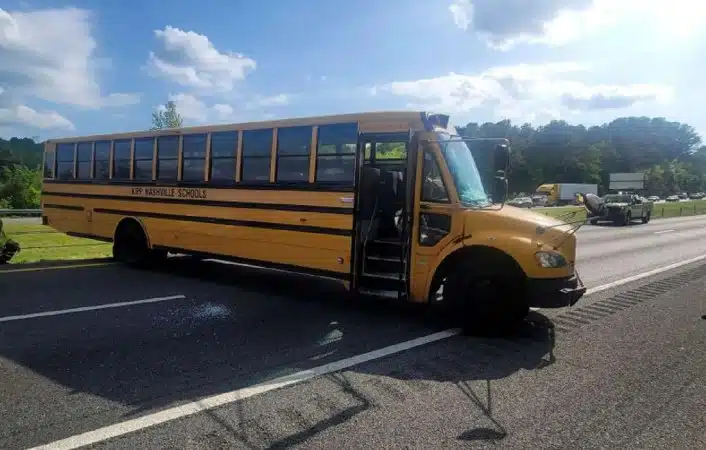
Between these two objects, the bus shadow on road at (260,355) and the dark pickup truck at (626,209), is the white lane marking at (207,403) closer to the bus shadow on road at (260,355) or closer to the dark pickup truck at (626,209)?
the bus shadow on road at (260,355)

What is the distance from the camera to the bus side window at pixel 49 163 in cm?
1220

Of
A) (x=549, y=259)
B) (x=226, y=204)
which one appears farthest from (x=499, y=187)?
(x=226, y=204)

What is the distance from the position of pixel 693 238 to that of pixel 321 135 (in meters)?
19.8

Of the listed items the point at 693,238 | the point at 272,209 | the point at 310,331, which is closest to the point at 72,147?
the point at 272,209

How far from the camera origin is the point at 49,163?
12.3m

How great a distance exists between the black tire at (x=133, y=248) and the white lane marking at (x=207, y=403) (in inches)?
259

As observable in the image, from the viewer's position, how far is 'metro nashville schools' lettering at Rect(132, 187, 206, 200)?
934 cm

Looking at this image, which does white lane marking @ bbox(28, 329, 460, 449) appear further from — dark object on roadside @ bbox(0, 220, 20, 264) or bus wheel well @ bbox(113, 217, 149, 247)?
dark object on roadside @ bbox(0, 220, 20, 264)

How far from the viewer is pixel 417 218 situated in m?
6.74

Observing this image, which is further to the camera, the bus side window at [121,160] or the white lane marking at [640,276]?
the bus side window at [121,160]

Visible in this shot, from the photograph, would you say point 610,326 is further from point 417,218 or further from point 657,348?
point 417,218

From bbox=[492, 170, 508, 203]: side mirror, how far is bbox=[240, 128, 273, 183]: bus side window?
347 centimetres

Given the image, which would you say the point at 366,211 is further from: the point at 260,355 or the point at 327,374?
the point at 327,374

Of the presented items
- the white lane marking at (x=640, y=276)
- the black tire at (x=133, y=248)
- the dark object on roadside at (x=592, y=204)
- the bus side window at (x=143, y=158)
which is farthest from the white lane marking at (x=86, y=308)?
the white lane marking at (x=640, y=276)
